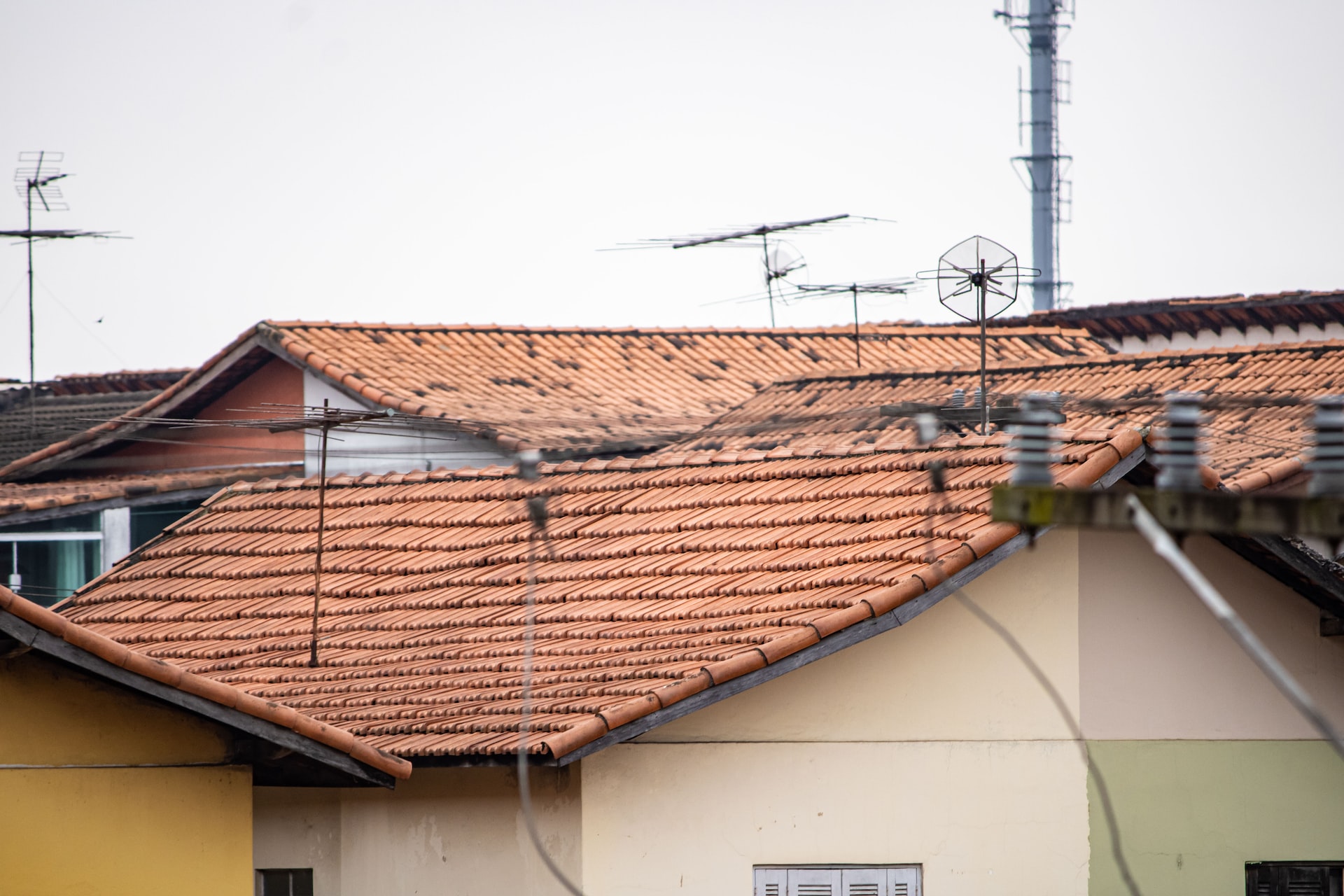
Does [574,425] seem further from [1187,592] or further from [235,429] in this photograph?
[1187,592]

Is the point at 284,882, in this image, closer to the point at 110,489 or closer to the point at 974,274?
the point at 974,274

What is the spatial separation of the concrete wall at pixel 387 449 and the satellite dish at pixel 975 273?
21.3 feet

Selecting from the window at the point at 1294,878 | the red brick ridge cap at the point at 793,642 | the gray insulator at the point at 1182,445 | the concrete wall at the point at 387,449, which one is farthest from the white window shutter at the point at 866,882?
the concrete wall at the point at 387,449

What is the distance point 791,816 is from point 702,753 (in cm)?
63

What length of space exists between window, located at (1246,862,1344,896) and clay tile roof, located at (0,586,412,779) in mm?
5225

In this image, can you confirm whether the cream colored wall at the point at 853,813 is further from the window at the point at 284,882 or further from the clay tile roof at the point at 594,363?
the clay tile roof at the point at 594,363

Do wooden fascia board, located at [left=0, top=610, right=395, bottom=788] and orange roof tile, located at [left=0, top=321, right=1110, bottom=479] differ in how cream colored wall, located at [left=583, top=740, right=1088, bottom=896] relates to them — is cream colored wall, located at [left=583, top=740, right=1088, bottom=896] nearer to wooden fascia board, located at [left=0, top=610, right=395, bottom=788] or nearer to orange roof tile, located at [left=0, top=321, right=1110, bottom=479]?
wooden fascia board, located at [left=0, top=610, right=395, bottom=788]

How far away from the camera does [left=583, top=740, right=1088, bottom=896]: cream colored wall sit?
10.2m

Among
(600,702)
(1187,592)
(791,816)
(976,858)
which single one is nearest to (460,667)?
(600,702)

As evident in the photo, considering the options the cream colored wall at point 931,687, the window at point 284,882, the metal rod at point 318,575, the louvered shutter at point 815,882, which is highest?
the metal rod at point 318,575

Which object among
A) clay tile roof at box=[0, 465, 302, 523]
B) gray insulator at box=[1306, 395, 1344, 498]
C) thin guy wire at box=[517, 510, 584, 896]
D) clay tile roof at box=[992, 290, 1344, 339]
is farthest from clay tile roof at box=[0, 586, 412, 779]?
clay tile roof at box=[992, 290, 1344, 339]

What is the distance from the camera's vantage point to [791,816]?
10273 millimetres

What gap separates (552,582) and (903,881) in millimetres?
3352

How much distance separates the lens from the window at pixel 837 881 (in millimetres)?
10250
